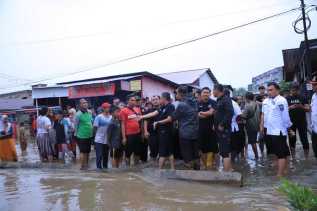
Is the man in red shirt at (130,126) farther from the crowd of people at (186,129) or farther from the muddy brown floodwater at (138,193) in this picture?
the muddy brown floodwater at (138,193)

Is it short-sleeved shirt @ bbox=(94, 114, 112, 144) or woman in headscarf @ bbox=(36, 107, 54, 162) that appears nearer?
short-sleeved shirt @ bbox=(94, 114, 112, 144)

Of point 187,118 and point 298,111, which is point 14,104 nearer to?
point 298,111

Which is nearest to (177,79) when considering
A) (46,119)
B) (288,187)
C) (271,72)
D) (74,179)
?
(271,72)

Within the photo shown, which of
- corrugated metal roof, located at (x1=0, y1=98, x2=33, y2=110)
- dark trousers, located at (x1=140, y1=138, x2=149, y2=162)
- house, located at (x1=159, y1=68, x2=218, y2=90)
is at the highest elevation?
house, located at (x1=159, y1=68, x2=218, y2=90)

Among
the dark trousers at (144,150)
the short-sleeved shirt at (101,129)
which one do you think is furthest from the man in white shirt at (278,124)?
the short-sleeved shirt at (101,129)

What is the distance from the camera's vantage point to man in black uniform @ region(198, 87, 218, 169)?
26.3 ft

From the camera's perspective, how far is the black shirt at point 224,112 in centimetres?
701

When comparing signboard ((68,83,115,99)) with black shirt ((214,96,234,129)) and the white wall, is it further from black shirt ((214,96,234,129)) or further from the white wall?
black shirt ((214,96,234,129))

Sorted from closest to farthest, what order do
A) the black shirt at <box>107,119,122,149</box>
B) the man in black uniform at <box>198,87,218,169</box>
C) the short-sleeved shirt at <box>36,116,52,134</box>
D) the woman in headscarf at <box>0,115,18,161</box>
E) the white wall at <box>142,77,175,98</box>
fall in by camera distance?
the man in black uniform at <box>198,87,218,169</box>
the black shirt at <box>107,119,122,149</box>
the woman in headscarf at <box>0,115,18,161</box>
the short-sleeved shirt at <box>36,116,52,134</box>
the white wall at <box>142,77,175,98</box>

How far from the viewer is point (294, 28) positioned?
20297mm

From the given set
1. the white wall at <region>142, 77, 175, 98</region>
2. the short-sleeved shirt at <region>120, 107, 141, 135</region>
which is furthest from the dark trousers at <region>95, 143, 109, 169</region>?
the white wall at <region>142, 77, 175, 98</region>

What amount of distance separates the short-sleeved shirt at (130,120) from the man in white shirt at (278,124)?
10.3ft

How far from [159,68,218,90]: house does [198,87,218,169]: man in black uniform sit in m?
23.7

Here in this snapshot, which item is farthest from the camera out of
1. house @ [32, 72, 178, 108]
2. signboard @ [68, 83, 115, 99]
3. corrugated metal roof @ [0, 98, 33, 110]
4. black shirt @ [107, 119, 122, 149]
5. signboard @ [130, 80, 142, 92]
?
corrugated metal roof @ [0, 98, 33, 110]
